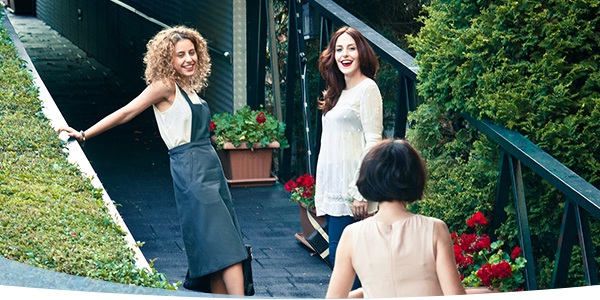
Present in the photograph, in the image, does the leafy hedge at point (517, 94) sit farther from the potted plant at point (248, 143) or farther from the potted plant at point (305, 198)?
the potted plant at point (248, 143)

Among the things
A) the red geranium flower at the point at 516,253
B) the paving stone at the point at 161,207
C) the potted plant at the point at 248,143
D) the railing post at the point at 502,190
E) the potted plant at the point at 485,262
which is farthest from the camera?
the potted plant at the point at 248,143

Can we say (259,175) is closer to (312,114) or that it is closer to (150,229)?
(312,114)

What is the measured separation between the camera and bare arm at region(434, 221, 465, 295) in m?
3.83

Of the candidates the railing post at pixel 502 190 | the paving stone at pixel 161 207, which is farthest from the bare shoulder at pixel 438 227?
the paving stone at pixel 161 207

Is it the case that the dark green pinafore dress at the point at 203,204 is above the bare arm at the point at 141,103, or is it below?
below

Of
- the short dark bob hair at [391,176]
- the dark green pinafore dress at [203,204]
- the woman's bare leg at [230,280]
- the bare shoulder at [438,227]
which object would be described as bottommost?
the woman's bare leg at [230,280]

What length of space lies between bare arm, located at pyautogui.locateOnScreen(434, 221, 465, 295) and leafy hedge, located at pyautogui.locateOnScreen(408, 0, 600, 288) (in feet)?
5.72

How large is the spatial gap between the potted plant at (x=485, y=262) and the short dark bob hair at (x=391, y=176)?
1.66 metres

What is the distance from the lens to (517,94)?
5688 millimetres

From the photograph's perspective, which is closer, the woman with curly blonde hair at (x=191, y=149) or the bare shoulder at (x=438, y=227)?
the bare shoulder at (x=438, y=227)

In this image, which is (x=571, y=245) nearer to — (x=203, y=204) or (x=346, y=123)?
(x=346, y=123)

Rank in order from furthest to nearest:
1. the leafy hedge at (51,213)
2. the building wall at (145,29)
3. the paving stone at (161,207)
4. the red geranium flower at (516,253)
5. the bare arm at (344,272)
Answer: the building wall at (145,29) < the paving stone at (161,207) < the red geranium flower at (516,253) < the leafy hedge at (51,213) < the bare arm at (344,272)

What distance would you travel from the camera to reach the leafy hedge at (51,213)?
4.70m

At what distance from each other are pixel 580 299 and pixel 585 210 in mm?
1471
